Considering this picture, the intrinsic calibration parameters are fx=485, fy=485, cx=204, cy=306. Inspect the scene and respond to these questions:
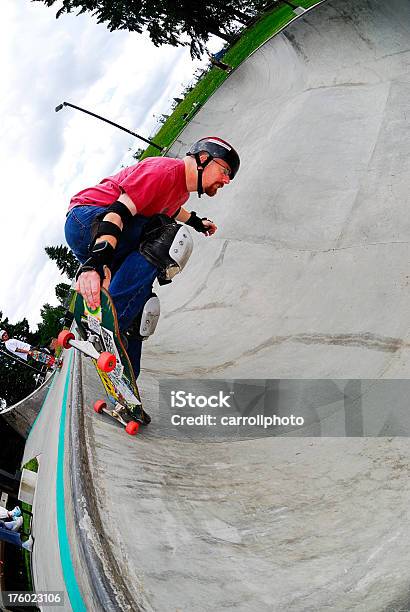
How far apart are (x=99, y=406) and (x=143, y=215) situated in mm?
1399

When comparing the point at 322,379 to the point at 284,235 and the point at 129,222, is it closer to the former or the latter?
the point at 129,222

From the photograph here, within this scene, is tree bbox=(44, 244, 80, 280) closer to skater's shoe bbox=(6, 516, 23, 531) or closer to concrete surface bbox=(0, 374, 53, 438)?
concrete surface bbox=(0, 374, 53, 438)

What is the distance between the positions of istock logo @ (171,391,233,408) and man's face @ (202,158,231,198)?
1639 millimetres

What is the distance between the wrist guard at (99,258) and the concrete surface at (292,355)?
0.82m

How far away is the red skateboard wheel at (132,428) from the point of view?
3.16m

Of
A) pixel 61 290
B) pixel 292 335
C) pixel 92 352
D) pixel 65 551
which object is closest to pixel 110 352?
pixel 92 352

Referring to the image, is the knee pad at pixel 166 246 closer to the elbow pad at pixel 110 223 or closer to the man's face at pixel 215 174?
the elbow pad at pixel 110 223

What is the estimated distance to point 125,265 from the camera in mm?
3479

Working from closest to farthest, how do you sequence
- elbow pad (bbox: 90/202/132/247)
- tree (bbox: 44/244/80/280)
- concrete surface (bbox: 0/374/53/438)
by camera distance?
1. elbow pad (bbox: 90/202/132/247)
2. concrete surface (bbox: 0/374/53/438)
3. tree (bbox: 44/244/80/280)

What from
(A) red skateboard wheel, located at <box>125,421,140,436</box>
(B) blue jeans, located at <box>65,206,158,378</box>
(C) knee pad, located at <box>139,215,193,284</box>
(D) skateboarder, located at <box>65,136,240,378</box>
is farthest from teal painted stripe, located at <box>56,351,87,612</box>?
(C) knee pad, located at <box>139,215,193,284</box>

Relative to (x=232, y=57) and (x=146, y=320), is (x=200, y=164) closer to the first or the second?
(x=146, y=320)

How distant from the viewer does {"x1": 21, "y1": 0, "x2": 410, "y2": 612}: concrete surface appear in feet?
6.11

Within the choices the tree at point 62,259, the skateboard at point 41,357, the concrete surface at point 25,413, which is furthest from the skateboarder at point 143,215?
the tree at point 62,259

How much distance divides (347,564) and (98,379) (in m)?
2.37
